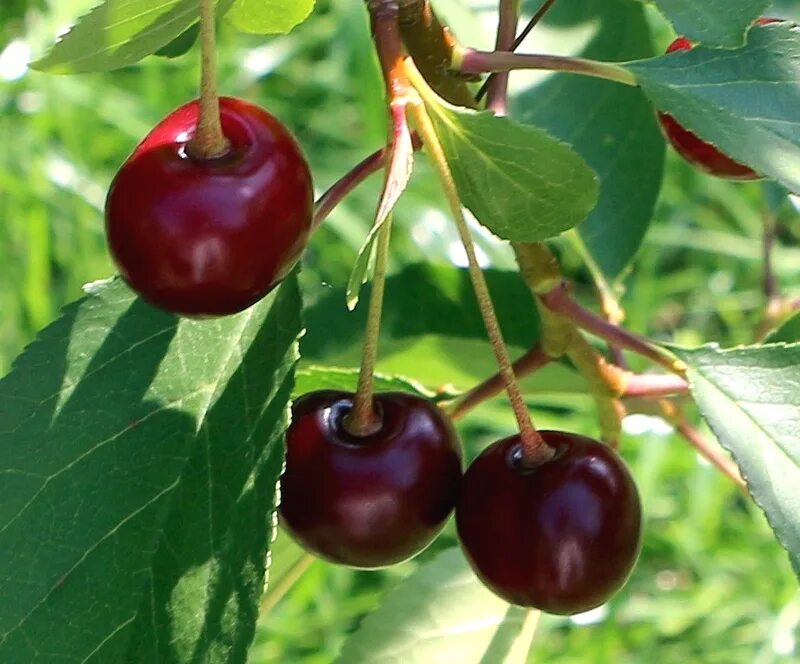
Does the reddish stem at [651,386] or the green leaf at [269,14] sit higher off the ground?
the green leaf at [269,14]

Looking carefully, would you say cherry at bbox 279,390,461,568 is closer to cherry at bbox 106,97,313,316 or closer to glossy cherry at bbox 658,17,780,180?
cherry at bbox 106,97,313,316

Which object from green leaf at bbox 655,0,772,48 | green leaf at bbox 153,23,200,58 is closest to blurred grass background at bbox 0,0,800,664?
green leaf at bbox 153,23,200,58

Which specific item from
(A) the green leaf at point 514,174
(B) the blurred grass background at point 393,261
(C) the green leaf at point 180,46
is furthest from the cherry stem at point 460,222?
(B) the blurred grass background at point 393,261

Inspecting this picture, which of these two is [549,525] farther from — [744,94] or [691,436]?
[691,436]

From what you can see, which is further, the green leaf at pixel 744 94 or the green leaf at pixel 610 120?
the green leaf at pixel 610 120

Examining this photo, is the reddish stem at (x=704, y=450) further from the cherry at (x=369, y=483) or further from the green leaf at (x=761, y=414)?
the cherry at (x=369, y=483)

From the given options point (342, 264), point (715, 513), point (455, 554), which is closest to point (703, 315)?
point (715, 513)

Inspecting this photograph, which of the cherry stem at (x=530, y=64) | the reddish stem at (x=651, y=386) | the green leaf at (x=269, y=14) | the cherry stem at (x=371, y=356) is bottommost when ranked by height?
the reddish stem at (x=651, y=386)

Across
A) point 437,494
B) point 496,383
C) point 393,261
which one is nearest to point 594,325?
point 496,383
